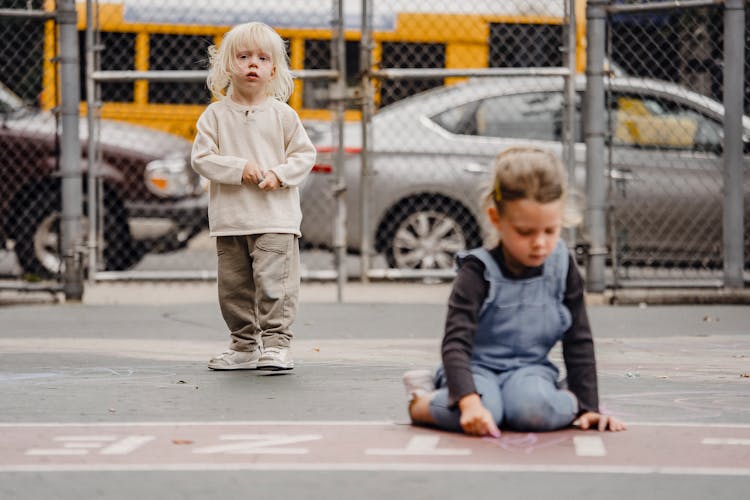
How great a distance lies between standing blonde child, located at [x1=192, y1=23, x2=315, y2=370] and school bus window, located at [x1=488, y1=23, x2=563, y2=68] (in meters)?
6.07

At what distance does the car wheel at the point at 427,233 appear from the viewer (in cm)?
1170

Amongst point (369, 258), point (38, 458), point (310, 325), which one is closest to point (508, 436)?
point (38, 458)

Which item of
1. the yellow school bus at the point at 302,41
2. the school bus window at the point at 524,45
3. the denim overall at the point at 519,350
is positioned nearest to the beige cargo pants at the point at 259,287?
the denim overall at the point at 519,350

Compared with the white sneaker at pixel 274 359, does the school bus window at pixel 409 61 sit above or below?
above

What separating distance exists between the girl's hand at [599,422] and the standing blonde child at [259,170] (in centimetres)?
200

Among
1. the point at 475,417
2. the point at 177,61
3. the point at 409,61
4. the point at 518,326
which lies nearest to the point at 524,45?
the point at 409,61

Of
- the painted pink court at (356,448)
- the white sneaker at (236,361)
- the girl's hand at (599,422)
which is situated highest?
the white sneaker at (236,361)

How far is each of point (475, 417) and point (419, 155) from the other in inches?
279

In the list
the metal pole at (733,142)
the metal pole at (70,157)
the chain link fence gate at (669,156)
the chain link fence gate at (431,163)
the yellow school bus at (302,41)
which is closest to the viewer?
the metal pole at (733,142)

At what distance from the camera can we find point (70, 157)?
1038 cm

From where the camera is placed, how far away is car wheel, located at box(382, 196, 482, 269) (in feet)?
38.4

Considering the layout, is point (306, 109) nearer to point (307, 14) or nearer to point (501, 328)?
point (307, 14)

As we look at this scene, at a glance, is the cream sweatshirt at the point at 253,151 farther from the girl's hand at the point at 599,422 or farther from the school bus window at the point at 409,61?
the school bus window at the point at 409,61

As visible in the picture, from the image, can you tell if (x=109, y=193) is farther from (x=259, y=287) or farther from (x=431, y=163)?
(x=259, y=287)
